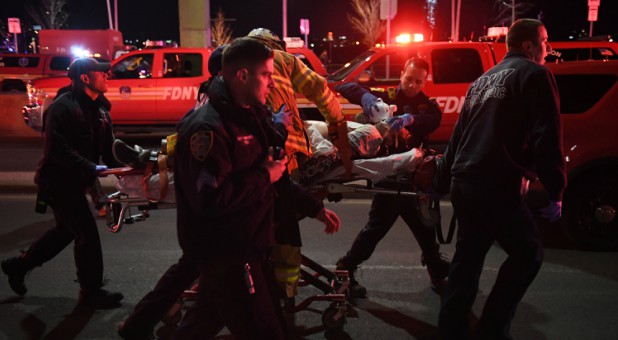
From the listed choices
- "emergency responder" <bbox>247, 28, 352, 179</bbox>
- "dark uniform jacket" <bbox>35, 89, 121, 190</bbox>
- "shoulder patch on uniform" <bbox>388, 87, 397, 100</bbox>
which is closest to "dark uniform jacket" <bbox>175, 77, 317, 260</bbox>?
"emergency responder" <bbox>247, 28, 352, 179</bbox>

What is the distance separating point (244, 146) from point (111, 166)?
7.84ft

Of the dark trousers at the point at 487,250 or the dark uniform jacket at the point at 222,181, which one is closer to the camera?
the dark uniform jacket at the point at 222,181

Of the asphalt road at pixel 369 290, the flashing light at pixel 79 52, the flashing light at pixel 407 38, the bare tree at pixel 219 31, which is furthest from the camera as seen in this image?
the bare tree at pixel 219 31

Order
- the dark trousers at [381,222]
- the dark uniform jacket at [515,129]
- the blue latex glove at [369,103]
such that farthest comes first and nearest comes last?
1. the dark trousers at [381,222]
2. the blue latex glove at [369,103]
3. the dark uniform jacket at [515,129]

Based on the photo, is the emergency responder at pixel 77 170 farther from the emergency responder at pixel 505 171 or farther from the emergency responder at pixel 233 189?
the emergency responder at pixel 505 171

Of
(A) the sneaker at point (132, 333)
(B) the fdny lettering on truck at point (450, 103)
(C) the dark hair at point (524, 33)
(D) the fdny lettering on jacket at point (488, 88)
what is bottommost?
(A) the sneaker at point (132, 333)

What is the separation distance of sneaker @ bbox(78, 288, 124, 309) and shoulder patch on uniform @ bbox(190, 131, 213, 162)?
2499 millimetres

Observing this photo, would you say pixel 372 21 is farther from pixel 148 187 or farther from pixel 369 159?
pixel 148 187

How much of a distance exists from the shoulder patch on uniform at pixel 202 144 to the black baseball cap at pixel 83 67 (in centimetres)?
224

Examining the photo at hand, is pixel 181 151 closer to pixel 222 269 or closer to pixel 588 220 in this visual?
pixel 222 269

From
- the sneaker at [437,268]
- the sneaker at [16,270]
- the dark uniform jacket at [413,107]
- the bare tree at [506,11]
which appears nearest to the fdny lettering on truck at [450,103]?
the dark uniform jacket at [413,107]

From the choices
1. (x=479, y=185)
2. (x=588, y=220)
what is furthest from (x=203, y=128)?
(x=588, y=220)

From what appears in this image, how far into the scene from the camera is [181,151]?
8.50 feet

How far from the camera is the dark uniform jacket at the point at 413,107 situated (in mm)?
4672
